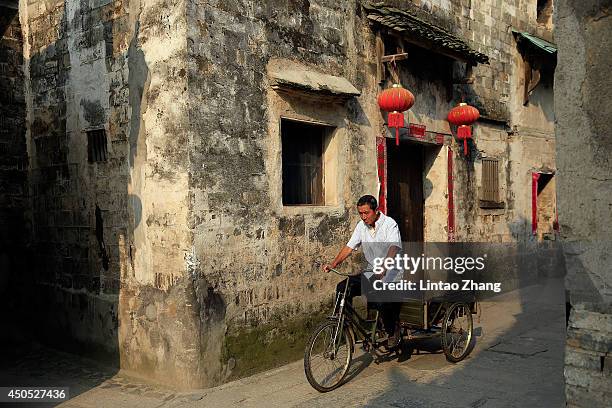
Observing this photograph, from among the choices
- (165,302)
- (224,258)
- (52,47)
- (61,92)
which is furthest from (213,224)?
(52,47)

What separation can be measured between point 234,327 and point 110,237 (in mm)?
1878

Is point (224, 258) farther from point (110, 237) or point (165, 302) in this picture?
point (110, 237)

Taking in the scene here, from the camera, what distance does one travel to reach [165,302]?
20.2 feet

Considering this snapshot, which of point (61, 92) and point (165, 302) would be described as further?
point (61, 92)

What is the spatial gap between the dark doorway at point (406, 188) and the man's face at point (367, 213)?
2971 mm

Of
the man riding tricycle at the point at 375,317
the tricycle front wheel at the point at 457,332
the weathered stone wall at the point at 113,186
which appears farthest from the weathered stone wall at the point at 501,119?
the weathered stone wall at the point at 113,186

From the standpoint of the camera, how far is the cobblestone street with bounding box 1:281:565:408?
5.53 metres

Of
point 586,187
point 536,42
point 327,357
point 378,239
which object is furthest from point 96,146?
point 536,42

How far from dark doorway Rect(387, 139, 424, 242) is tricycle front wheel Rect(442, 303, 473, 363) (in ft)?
8.42

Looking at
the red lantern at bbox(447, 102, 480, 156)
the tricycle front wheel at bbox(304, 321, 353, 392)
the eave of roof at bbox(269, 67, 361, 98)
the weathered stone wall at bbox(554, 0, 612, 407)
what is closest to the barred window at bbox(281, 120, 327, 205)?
the eave of roof at bbox(269, 67, 361, 98)

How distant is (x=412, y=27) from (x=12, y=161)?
18.8 ft

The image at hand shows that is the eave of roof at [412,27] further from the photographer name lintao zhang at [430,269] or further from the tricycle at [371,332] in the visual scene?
the tricycle at [371,332]

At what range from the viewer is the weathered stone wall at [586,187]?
366 cm

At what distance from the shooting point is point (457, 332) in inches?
269
